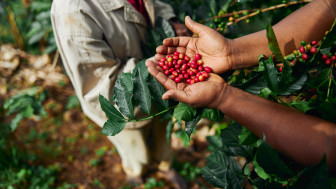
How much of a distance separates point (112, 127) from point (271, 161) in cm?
64

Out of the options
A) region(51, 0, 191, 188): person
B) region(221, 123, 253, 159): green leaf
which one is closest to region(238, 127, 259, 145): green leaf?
region(221, 123, 253, 159): green leaf

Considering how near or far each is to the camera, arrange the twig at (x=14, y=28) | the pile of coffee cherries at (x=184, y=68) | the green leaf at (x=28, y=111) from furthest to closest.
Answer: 1. the twig at (x=14, y=28)
2. the green leaf at (x=28, y=111)
3. the pile of coffee cherries at (x=184, y=68)

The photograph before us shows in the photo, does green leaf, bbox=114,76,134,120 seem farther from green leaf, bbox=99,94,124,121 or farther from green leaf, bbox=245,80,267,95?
green leaf, bbox=245,80,267,95

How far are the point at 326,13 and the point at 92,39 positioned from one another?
4.53ft

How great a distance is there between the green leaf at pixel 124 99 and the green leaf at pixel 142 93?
1.5 inches

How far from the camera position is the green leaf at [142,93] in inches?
35.3

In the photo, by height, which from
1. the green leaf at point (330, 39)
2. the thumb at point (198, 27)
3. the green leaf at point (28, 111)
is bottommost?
the green leaf at point (28, 111)

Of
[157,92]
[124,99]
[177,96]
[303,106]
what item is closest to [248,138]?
[303,106]

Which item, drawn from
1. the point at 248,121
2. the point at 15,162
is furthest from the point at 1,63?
the point at 248,121

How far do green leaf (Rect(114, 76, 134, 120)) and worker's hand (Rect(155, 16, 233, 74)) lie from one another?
390 millimetres

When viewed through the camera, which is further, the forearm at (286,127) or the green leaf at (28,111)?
the green leaf at (28,111)

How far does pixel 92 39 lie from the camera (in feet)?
4.12

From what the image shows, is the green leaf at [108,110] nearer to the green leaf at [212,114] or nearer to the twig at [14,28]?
the green leaf at [212,114]

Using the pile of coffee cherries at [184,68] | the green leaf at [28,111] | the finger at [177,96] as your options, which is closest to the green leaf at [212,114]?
the finger at [177,96]
